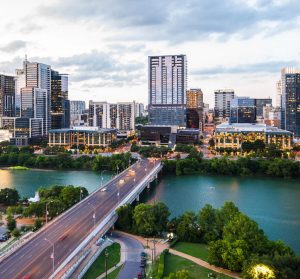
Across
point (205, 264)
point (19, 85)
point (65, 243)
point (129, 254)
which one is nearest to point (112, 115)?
point (19, 85)

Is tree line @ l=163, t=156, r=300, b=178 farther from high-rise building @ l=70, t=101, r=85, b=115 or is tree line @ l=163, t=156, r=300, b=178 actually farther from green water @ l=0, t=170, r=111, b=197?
high-rise building @ l=70, t=101, r=85, b=115

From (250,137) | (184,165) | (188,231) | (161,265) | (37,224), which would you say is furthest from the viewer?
(250,137)

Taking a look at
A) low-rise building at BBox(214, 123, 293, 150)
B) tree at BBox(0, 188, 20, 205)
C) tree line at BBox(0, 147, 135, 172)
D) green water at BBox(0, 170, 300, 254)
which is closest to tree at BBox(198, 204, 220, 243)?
green water at BBox(0, 170, 300, 254)

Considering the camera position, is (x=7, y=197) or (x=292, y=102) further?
(x=292, y=102)

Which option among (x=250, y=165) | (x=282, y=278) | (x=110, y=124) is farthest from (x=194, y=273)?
(x=110, y=124)

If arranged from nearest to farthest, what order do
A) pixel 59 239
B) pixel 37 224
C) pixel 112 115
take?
pixel 59 239
pixel 37 224
pixel 112 115

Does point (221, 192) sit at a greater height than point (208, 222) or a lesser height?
lesser

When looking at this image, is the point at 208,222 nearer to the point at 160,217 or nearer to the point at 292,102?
the point at 160,217
